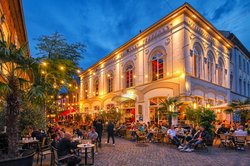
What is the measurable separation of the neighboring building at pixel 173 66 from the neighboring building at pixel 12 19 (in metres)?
10.9

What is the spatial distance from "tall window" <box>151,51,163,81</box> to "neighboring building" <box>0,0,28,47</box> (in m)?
11.4

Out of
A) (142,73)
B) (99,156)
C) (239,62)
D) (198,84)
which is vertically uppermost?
(239,62)

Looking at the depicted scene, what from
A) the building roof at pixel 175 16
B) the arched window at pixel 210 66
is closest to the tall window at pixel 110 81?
the building roof at pixel 175 16

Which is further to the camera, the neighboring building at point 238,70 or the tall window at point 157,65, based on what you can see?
the neighboring building at point 238,70

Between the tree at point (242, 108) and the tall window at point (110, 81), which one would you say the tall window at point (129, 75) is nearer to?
the tall window at point (110, 81)

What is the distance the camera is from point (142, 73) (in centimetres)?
2130

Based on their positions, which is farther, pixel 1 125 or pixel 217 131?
pixel 217 131

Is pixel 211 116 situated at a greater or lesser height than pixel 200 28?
lesser

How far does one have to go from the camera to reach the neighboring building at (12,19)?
10.5 metres

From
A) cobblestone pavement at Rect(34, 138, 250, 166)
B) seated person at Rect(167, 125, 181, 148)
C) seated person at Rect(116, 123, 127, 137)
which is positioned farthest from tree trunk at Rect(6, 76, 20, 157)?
seated person at Rect(116, 123, 127, 137)

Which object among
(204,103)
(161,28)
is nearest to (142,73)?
(161,28)

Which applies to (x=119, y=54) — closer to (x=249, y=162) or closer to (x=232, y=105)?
(x=232, y=105)

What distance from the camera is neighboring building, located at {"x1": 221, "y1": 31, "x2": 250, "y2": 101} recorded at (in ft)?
87.9

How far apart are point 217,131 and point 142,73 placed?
9732mm
